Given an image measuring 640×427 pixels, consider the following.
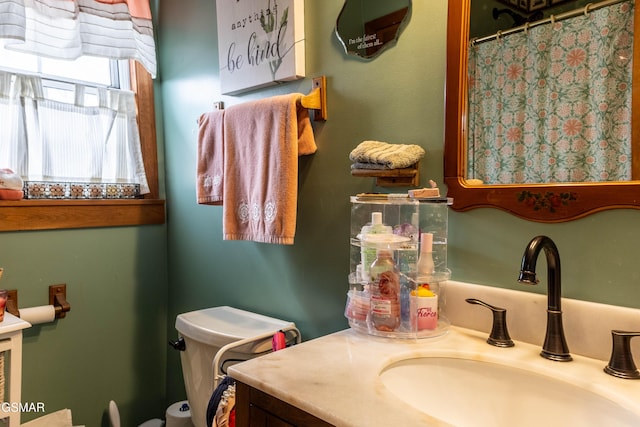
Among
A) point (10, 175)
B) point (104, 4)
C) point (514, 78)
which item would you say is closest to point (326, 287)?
point (514, 78)

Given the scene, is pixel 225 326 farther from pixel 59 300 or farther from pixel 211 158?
pixel 59 300

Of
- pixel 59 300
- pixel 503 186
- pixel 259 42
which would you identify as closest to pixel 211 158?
pixel 259 42

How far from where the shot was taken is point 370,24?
47.3 inches

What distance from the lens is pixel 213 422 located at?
1073 millimetres

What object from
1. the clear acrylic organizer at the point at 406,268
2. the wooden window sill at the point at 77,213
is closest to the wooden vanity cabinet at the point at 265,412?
the clear acrylic organizer at the point at 406,268

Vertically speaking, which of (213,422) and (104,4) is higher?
(104,4)

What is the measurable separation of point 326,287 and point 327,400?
685 mm

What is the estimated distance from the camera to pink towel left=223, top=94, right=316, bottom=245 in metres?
1.30

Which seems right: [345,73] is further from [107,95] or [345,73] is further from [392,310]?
[107,95]

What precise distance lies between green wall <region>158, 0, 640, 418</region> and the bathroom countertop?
0.16 m

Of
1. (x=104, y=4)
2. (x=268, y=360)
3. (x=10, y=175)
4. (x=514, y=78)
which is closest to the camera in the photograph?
(x=268, y=360)

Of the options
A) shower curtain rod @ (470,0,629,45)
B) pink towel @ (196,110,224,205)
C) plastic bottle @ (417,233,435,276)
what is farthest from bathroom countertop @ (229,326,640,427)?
pink towel @ (196,110,224,205)

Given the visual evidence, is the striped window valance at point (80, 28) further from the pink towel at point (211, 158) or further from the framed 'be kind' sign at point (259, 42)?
the pink towel at point (211, 158)

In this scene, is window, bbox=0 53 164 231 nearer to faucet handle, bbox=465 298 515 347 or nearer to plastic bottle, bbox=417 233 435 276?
plastic bottle, bbox=417 233 435 276
